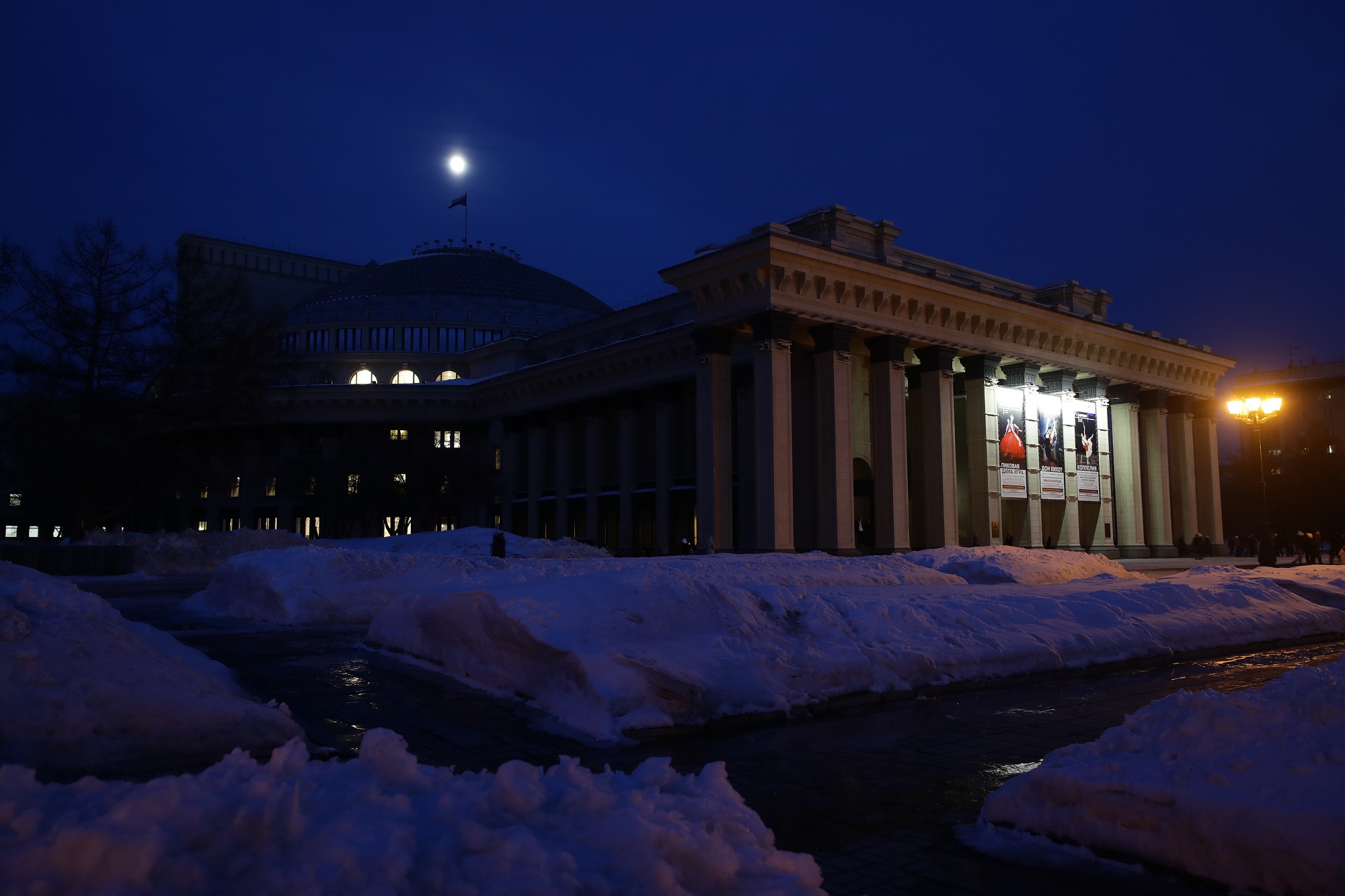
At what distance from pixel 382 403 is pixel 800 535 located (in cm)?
3720

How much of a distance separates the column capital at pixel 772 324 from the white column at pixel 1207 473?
34.7 m

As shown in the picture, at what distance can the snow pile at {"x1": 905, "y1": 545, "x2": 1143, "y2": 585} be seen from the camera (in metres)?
20.6

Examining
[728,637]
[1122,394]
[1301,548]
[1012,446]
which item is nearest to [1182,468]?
[1122,394]

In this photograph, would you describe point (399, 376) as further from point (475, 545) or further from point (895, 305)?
point (895, 305)

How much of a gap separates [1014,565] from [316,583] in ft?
48.5

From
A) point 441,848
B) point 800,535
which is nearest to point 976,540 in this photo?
point 800,535

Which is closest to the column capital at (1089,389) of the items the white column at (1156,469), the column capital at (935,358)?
the white column at (1156,469)

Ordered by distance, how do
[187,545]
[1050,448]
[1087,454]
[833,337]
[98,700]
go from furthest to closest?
[1087,454]
[1050,448]
[833,337]
[187,545]
[98,700]

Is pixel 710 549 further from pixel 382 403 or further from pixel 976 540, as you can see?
pixel 382 403

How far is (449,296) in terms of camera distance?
244 feet

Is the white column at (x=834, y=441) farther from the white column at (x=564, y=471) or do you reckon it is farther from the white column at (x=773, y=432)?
the white column at (x=564, y=471)

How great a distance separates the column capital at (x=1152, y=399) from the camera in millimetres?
50781

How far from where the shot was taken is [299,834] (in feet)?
10.7

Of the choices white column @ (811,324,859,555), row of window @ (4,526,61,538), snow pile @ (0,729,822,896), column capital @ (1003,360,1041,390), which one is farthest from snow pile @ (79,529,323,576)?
row of window @ (4,526,61,538)
